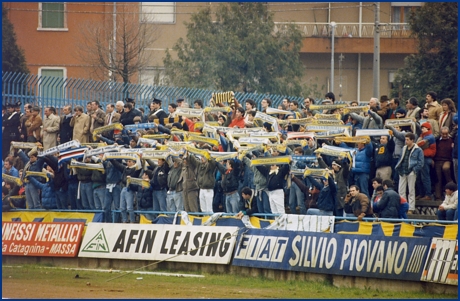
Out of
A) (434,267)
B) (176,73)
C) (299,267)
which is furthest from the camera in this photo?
(176,73)

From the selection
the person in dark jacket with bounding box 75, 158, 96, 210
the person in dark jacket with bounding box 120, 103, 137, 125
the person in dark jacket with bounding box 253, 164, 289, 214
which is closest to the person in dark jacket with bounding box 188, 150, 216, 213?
the person in dark jacket with bounding box 253, 164, 289, 214

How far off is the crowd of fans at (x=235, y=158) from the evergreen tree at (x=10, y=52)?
56.9 feet

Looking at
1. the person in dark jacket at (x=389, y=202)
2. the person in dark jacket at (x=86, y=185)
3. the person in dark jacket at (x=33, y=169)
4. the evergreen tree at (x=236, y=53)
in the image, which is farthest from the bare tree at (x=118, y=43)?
the person in dark jacket at (x=389, y=202)

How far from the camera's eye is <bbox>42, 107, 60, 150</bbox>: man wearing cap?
24.2 metres

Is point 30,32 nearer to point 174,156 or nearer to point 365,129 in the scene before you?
point 174,156

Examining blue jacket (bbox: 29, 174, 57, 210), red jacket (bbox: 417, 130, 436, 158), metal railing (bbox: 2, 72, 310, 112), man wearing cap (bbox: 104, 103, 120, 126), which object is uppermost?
metal railing (bbox: 2, 72, 310, 112)

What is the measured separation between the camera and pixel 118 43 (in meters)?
36.4

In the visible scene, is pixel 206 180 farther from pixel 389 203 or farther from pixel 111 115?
pixel 389 203

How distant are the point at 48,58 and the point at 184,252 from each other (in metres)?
28.0

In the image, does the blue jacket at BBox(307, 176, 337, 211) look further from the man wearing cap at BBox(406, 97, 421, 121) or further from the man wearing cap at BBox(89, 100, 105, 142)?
the man wearing cap at BBox(89, 100, 105, 142)

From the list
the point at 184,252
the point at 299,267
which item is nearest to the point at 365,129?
the point at 299,267

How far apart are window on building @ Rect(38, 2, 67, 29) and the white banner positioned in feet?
83.5

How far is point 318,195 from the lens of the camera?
19578 mm

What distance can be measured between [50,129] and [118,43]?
12784 mm
